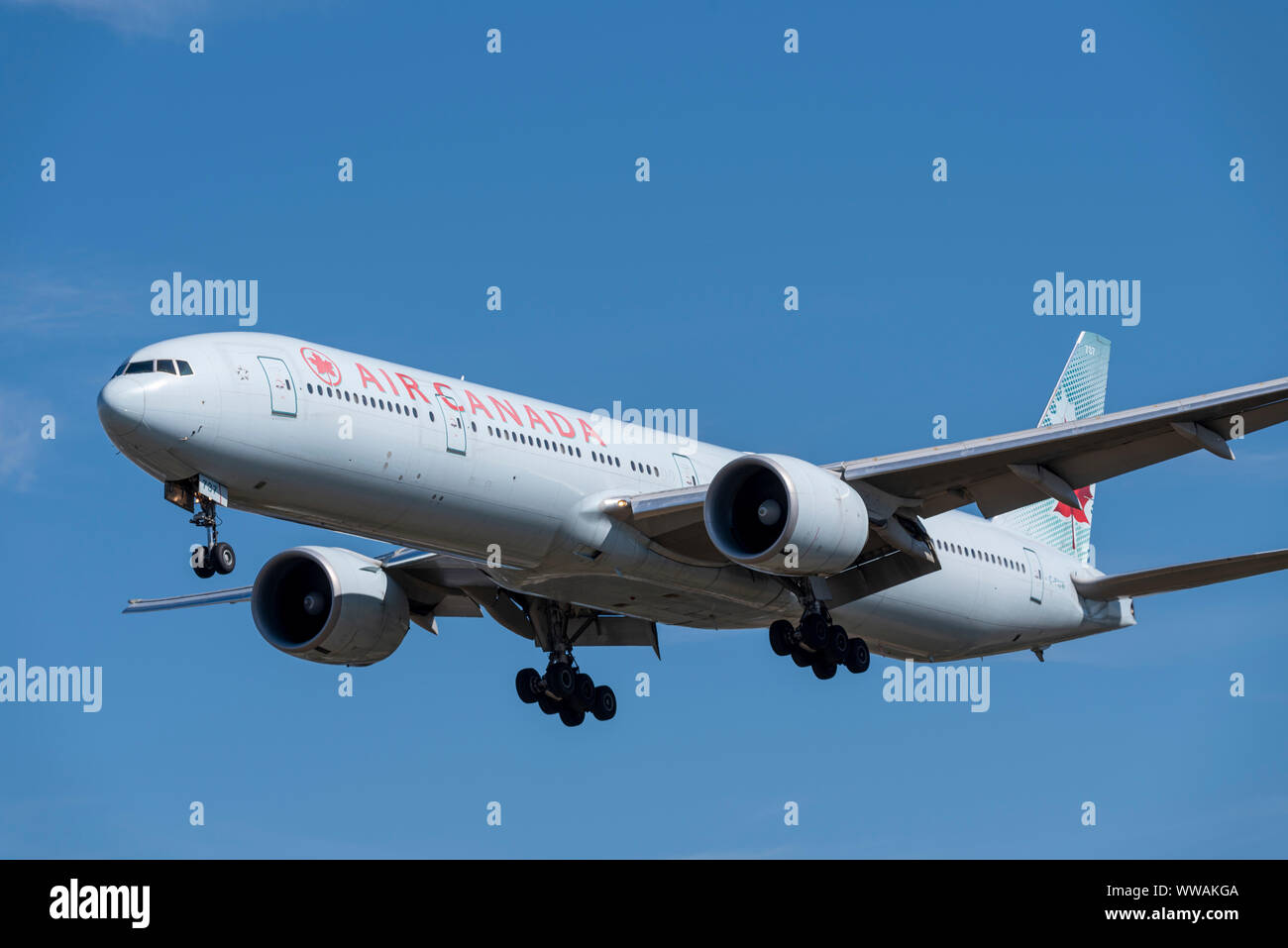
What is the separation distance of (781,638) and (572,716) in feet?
19.3

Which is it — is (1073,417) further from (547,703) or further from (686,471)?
(547,703)

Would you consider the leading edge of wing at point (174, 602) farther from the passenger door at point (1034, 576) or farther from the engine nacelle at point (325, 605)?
the passenger door at point (1034, 576)

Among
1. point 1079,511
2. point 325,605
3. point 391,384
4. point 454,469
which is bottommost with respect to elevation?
point 325,605

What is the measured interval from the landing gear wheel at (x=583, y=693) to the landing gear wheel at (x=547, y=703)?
1.19 feet

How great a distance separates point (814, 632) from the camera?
130 ft

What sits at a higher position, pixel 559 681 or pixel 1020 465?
pixel 1020 465

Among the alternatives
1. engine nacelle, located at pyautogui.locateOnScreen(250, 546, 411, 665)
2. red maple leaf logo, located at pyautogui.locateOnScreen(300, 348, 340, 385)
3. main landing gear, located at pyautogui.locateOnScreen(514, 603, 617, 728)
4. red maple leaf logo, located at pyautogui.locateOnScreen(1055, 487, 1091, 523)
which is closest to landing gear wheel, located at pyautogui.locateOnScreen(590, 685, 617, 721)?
main landing gear, located at pyautogui.locateOnScreen(514, 603, 617, 728)

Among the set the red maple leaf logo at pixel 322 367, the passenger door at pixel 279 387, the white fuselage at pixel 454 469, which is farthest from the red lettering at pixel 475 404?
the passenger door at pixel 279 387

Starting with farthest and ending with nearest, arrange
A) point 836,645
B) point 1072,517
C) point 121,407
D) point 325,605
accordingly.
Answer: point 1072,517 → point 325,605 → point 836,645 → point 121,407

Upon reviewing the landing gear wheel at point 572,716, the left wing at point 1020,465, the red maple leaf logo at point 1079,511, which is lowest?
the landing gear wheel at point 572,716

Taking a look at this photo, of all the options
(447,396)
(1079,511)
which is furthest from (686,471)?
(1079,511)

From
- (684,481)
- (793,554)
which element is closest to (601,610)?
(684,481)

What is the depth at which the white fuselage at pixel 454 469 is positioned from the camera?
3259cm
